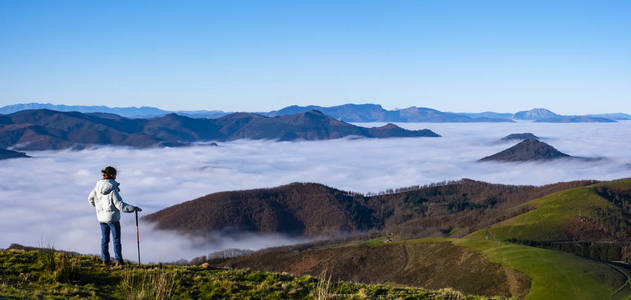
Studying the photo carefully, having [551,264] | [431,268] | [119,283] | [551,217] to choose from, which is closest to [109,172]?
[119,283]

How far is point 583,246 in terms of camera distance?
423 feet

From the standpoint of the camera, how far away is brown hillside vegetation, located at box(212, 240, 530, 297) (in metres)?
77.0

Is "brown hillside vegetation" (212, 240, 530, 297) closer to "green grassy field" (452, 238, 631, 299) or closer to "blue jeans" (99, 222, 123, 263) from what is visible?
"green grassy field" (452, 238, 631, 299)

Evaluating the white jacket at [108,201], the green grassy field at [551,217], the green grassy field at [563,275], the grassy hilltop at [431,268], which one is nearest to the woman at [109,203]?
the white jacket at [108,201]

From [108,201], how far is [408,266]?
102m

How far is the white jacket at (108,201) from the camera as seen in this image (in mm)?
Result: 15617

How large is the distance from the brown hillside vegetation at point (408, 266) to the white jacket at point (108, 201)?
53.6m

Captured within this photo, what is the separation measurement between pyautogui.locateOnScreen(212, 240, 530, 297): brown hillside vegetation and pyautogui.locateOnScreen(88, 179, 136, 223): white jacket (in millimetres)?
53649

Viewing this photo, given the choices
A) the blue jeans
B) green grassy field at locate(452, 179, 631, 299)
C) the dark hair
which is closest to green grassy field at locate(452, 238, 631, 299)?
green grassy field at locate(452, 179, 631, 299)

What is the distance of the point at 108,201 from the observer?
15.8 m

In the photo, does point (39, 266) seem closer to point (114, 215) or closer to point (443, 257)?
point (114, 215)

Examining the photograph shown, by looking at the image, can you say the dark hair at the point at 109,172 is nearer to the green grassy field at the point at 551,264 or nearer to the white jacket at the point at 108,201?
the white jacket at the point at 108,201

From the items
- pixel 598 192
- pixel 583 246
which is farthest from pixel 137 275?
pixel 598 192

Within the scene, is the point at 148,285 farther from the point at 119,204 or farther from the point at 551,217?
the point at 551,217
